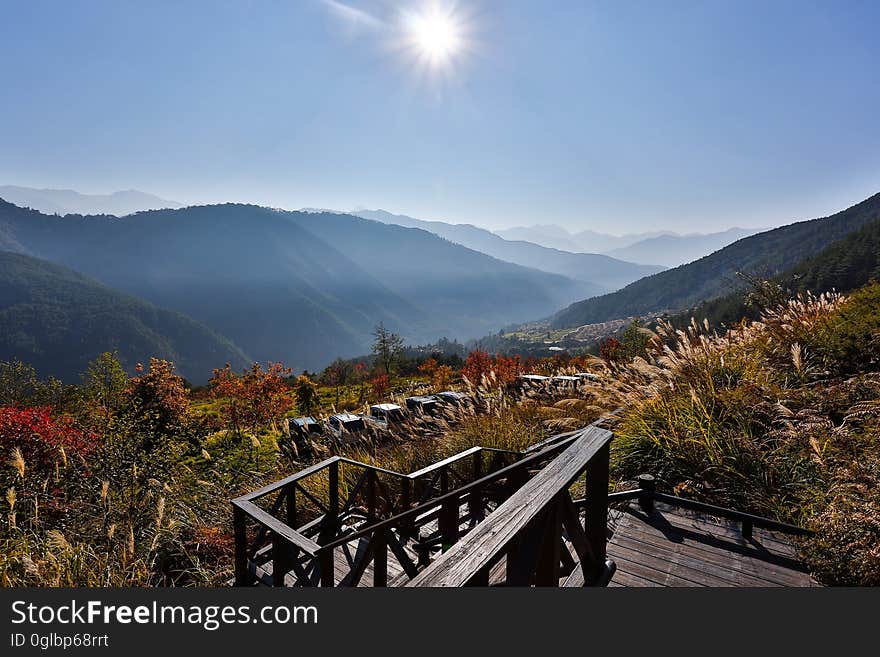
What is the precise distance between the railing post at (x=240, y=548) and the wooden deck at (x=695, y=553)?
8.25ft

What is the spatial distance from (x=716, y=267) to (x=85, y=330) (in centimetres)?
19908

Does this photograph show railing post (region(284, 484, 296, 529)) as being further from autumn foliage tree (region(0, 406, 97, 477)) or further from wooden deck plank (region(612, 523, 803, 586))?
autumn foliage tree (region(0, 406, 97, 477))

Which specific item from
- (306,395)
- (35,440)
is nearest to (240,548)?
(35,440)

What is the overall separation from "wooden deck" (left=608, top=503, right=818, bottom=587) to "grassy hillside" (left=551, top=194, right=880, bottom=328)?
407 feet

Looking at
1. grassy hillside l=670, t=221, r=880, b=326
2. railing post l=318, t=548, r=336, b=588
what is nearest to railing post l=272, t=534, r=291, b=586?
railing post l=318, t=548, r=336, b=588

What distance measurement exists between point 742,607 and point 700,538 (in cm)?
207

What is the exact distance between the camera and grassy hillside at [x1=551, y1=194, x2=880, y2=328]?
114 meters

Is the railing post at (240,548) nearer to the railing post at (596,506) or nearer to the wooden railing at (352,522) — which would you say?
the wooden railing at (352,522)

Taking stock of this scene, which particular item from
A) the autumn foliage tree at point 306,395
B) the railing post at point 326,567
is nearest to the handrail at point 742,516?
the railing post at point 326,567

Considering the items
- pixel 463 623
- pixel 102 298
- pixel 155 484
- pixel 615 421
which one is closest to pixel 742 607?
pixel 463 623

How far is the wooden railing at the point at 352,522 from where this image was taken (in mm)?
2541

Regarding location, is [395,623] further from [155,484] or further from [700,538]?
[155,484]

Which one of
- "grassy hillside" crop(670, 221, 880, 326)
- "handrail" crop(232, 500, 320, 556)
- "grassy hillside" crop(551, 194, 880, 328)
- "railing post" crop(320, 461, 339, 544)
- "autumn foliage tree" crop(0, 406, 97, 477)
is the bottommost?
"railing post" crop(320, 461, 339, 544)

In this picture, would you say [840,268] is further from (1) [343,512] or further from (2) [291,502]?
(2) [291,502]
